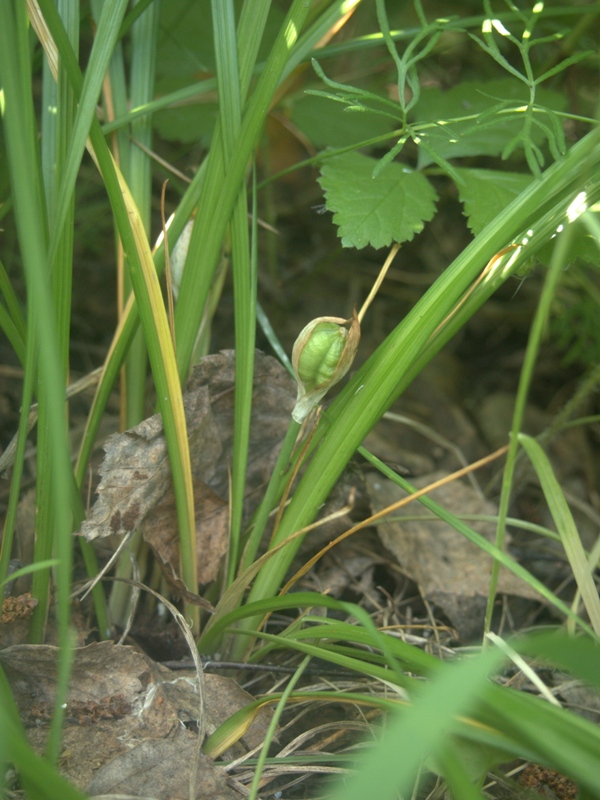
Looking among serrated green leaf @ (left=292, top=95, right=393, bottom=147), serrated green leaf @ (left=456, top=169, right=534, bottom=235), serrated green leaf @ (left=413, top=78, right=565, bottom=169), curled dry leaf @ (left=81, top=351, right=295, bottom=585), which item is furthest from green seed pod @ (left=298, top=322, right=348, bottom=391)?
serrated green leaf @ (left=292, top=95, right=393, bottom=147)

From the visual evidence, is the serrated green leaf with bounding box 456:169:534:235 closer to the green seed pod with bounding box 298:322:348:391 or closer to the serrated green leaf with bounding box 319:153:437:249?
the serrated green leaf with bounding box 319:153:437:249

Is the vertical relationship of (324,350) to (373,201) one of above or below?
below

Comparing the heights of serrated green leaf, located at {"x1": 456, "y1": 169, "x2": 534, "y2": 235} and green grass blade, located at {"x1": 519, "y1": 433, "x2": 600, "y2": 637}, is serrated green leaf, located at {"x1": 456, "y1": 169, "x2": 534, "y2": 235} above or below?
above

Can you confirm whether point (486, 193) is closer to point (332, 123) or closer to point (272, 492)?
point (332, 123)

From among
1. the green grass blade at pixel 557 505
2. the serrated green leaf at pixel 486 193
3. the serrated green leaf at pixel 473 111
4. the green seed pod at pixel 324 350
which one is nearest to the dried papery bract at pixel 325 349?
the green seed pod at pixel 324 350

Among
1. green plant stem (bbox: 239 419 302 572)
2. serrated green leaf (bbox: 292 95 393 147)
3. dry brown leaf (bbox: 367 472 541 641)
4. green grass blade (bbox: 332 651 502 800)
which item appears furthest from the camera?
serrated green leaf (bbox: 292 95 393 147)

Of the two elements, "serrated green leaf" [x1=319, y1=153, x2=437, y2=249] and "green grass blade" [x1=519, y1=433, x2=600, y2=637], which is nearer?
"green grass blade" [x1=519, y1=433, x2=600, y2=637]

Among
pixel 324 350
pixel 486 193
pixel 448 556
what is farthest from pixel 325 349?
pixel 448 556
